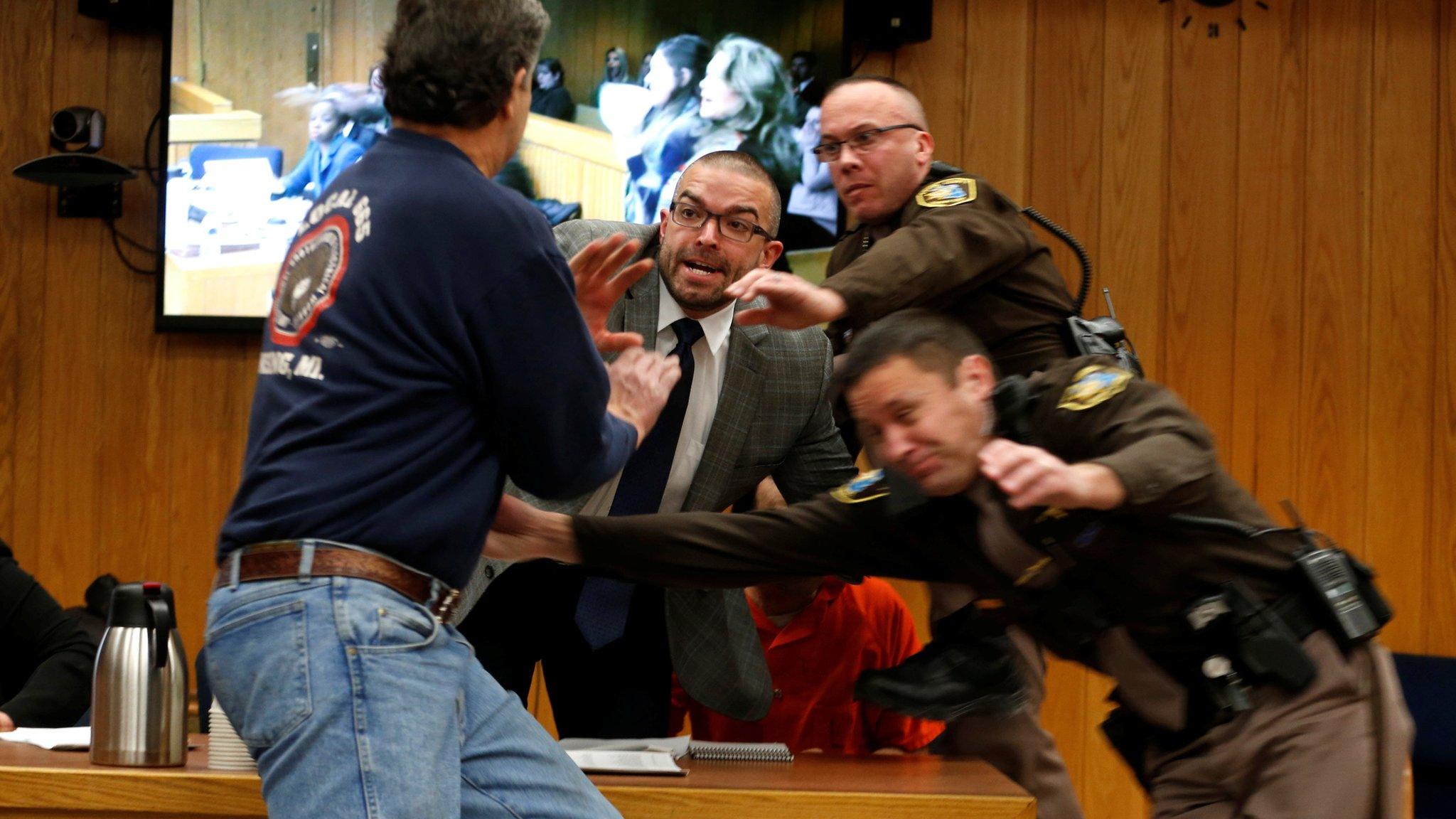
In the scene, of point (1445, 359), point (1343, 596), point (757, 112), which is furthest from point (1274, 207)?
point (1343, 596)

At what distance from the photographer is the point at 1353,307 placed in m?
4.54

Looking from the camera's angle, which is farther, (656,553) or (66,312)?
(66,312)

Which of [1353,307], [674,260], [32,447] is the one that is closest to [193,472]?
[32,447]

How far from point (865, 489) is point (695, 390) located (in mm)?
501

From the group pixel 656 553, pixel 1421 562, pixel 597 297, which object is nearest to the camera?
pixel 597 297

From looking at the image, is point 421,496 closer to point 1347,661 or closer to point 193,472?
point 1347,661

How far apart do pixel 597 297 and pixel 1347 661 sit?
4.19 feet

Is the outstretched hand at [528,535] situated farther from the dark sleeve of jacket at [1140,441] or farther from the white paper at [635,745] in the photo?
the dark sleeve of jacket at [1140,441]

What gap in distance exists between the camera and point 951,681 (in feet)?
8.12

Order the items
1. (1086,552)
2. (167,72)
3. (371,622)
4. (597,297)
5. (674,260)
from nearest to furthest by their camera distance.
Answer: (371,622)
(597,297)
(1086,552)
(674,260)
(167,72)

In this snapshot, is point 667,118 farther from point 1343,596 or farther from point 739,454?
point 1343,596

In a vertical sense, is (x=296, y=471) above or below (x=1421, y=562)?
above

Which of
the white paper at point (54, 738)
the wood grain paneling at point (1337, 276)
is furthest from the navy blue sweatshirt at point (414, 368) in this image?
the wood grain paneling at point (1337, 276)

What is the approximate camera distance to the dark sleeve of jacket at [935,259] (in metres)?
2.49
